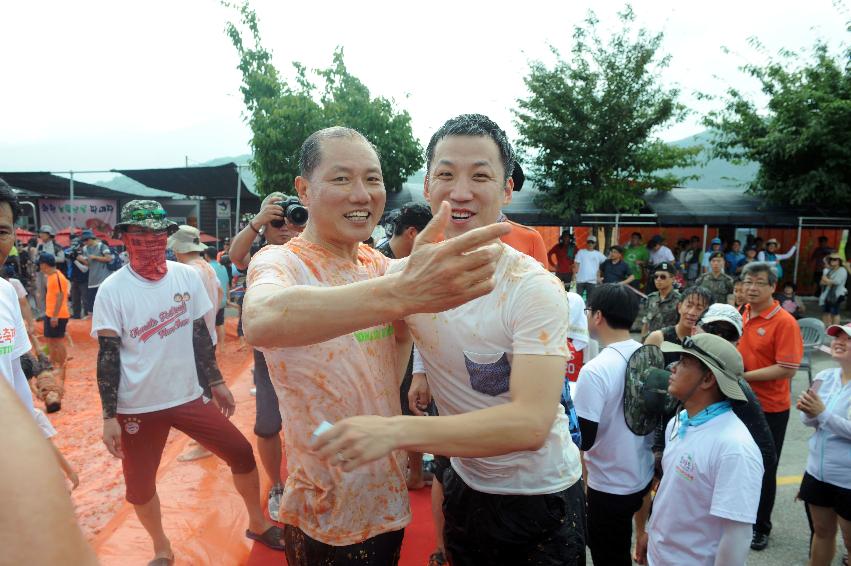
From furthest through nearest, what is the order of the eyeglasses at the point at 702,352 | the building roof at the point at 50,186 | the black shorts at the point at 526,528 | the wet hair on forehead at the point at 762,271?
the building roof at the point at 50,186 → the wet hair on forehead at the point at 762,271 → the eyeglasses at the point at 702,352 → the black shorts at the point at 526,528

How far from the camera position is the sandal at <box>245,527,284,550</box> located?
3072 millimetres

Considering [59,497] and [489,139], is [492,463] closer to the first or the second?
[489,139]

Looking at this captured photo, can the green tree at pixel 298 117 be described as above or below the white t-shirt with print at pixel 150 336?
above

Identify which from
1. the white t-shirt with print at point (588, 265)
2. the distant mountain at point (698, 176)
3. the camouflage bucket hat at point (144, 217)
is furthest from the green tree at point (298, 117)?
the camouflage bucket hat at point (144, 217)

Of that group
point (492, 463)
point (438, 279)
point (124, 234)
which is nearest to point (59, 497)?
point (438, 279)

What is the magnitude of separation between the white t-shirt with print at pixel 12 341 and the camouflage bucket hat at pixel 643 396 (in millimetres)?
2818

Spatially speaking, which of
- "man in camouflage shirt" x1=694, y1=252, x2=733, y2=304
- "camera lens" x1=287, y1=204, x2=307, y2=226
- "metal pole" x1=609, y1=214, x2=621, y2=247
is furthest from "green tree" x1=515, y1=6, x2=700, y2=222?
"camera lens" x1=287, y1=204, x2=307, y2=226

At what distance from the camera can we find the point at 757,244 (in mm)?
13102

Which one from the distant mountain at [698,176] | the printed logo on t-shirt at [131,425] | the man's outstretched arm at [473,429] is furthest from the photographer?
the distant mountain at [698,176]

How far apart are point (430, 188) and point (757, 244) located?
14342 mm

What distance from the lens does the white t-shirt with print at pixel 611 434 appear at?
255 cm

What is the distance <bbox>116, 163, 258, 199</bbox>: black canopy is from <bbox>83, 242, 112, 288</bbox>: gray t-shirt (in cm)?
268

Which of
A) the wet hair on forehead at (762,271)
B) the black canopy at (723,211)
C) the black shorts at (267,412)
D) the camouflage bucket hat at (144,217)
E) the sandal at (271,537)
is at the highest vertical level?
the black canopy at (723,211)

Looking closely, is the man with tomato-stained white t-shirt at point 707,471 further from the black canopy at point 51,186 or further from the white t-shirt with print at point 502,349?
the black canopy at point 51,186
